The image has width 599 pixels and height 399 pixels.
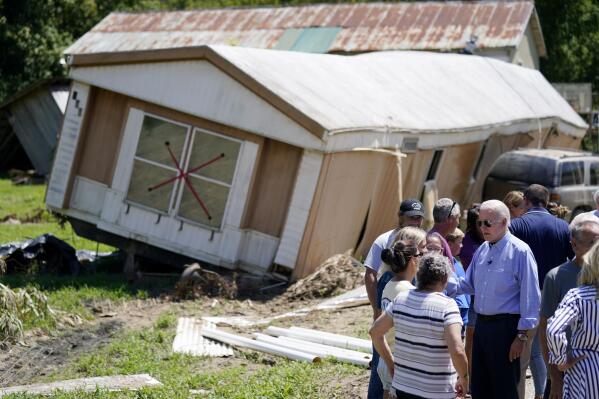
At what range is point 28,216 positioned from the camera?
23.0 meters

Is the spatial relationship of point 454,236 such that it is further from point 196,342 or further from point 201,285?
point 201,285

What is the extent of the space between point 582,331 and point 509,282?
1227mm

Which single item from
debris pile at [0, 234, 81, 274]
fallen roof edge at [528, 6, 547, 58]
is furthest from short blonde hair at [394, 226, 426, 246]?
fallen roof edge at [528, 6, 547, 58]

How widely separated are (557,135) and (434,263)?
22147 millimetres

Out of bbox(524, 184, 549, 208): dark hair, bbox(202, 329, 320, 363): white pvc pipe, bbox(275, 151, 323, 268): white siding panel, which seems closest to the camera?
bbox(524, 184, 549, 208): dark hair

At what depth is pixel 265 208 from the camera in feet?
47.6

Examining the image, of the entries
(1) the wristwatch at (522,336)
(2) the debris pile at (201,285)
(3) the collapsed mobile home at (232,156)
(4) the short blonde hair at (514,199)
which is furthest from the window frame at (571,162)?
(1) the wristwatch at (522,336)

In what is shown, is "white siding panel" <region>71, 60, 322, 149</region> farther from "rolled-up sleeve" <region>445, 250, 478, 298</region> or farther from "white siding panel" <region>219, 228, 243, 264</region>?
"rolled-up sleeve" <region>445, 250, 478, 298</region>

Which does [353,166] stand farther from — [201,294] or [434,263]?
[434,263]

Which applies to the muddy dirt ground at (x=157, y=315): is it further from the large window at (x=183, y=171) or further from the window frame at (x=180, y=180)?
the large window at (x=183, y=171)

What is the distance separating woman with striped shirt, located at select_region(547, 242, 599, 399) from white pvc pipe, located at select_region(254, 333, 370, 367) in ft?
12.2

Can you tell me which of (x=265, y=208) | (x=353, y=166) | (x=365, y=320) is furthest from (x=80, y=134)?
(x=365, y=320)

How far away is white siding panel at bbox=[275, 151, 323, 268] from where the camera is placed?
13883mm

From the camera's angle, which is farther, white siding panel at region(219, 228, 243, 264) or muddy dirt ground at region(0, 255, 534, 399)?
white siding panel at region(219, 228, 243, 264)
